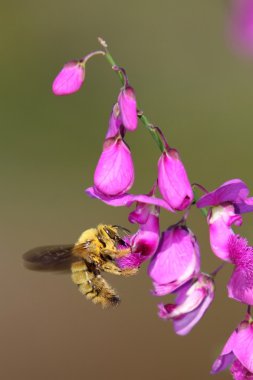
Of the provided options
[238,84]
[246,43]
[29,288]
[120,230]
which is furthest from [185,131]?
[120,230]

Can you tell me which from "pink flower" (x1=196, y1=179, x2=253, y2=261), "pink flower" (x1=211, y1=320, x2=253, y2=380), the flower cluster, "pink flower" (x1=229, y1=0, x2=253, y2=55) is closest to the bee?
the flower cluster

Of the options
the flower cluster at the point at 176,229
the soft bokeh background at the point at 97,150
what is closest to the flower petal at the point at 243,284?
the flower cluster at the point at 176,229

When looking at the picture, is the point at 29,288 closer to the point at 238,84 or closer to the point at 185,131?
the point at 185,131

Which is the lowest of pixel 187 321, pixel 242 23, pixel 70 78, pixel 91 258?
pixel 242 23

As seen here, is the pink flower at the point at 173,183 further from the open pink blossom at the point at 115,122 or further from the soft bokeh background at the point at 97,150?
the soft bokeh background at the point at 97,150

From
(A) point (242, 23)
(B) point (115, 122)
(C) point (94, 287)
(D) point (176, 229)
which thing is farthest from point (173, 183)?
(A) point (242, 23)

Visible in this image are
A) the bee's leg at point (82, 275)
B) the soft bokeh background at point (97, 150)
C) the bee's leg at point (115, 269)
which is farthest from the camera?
the soft bokeh background at point (97, 150)

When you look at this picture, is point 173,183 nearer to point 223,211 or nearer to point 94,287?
point 223,211
